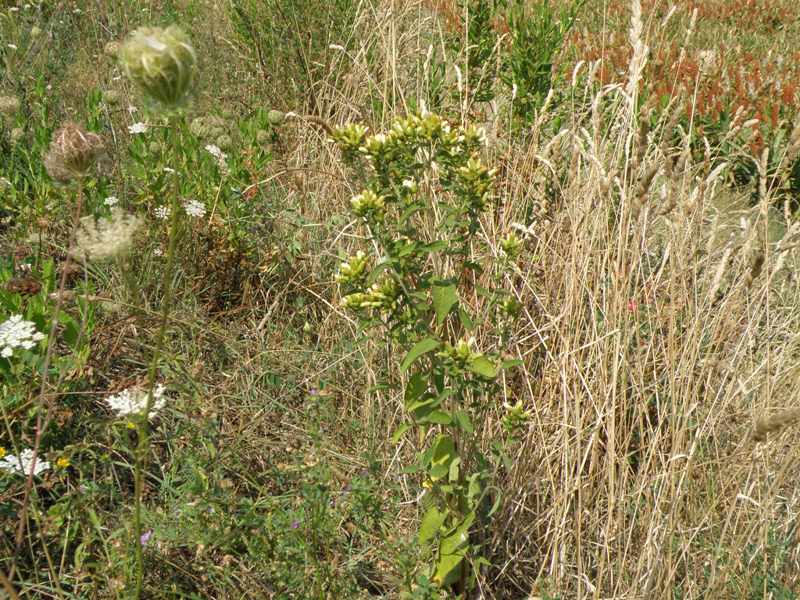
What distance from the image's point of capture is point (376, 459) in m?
2.20

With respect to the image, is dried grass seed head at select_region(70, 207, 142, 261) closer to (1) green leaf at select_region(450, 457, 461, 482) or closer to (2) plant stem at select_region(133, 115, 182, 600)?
(2) plant stem at select_region(133, 115, 182, 600)

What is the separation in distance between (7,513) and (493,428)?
126 cm

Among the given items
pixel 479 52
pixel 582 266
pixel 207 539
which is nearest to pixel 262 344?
pixel 207 539

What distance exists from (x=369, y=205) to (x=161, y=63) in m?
0.60

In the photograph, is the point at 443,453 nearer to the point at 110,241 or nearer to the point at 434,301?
the point at 434,301

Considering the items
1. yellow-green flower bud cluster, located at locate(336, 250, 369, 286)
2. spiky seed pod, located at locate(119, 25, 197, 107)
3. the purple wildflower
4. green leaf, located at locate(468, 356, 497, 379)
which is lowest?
the purple wildflower

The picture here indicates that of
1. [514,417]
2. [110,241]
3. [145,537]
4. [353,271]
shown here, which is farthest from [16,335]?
[514,417]

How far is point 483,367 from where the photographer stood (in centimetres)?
159

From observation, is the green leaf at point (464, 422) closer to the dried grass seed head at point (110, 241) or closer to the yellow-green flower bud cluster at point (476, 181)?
the yellow-green flower bud cluster at point (476, 181)

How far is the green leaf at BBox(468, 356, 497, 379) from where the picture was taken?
1583mm

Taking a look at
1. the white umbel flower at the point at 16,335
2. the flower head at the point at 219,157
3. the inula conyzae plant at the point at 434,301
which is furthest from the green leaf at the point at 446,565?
the flower head at the point at 219,157

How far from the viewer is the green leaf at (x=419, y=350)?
1.57 meters

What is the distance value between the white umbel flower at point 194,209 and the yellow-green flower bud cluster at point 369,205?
1249mm

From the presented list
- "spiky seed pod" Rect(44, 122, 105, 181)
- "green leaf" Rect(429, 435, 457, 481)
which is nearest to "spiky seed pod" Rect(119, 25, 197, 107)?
"spiky seed pod" Rect(44, 122, 105, 181)
